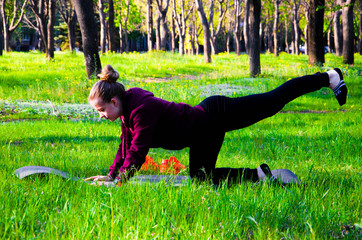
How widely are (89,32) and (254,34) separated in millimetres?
6447

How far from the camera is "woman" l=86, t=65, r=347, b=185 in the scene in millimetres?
3414

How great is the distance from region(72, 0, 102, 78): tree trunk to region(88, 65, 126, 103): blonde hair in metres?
9.15

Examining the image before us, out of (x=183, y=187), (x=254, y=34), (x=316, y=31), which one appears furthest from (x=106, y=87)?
(x=316, y=31)

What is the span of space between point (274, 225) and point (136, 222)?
89 centimetres

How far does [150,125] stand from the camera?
3.42 m

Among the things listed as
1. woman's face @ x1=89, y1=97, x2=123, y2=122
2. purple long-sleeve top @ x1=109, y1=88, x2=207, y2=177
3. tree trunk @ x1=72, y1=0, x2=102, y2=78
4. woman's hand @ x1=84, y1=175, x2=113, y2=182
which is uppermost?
tree trunk @ x1=72, y1=0, x2=102, y2=78

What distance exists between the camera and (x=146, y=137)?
11.1ft

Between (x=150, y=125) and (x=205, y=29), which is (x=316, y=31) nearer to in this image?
(x=205, y=29)

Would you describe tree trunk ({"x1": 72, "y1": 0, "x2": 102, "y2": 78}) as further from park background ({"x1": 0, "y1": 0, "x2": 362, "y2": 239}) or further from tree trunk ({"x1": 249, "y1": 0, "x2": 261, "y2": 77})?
tree trunk ({"x1": 249, "y1": 0, "x2": 261, "y2": 77})

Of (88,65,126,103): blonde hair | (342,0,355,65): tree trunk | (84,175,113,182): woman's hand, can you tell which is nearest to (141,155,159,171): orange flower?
(84,175,113,182): woman's hand

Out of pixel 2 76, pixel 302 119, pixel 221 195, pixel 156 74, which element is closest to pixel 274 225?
pixel 221 195

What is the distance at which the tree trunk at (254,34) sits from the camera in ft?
48.6

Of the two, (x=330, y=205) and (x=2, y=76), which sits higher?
(x=2, y=76)

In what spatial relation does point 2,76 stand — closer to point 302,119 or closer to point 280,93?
point 302,119
